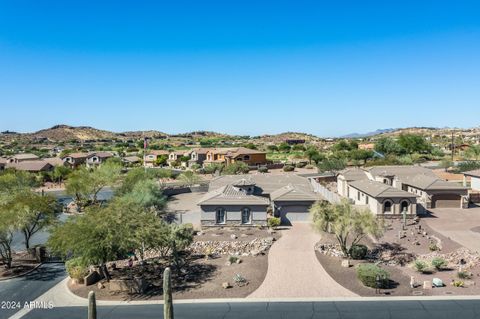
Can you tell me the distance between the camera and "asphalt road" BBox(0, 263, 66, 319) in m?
23.2

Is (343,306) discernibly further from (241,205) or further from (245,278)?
(241,205)

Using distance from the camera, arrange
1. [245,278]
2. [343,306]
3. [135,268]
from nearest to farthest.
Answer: [343,306], [245,278], [135,268]

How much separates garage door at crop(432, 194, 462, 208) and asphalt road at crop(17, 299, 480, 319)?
27418mm

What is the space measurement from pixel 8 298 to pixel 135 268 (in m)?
8.36

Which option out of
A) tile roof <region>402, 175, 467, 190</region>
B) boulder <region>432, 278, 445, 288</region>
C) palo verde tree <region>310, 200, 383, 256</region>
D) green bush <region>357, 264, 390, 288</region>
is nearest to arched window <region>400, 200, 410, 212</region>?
tile roof <region>402, 175, 467, 190</region>

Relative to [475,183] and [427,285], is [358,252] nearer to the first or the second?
[427,285]

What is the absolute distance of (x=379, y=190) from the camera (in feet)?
140

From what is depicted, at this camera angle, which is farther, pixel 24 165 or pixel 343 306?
pixel 24 165

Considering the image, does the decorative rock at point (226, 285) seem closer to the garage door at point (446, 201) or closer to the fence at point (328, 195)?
the fence at point (328, 195)

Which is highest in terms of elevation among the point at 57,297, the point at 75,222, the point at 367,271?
the point at 75,222

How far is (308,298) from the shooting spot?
883 inches

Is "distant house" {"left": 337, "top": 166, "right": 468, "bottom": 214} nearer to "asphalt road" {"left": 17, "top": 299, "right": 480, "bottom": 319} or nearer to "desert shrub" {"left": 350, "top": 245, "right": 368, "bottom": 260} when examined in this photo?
"desert shrub" {"left": 350, "top": 245, "right": 368, "bottom": 260}

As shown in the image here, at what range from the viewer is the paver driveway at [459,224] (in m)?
32.8

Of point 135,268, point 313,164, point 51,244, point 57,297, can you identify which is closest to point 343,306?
point 135,268
